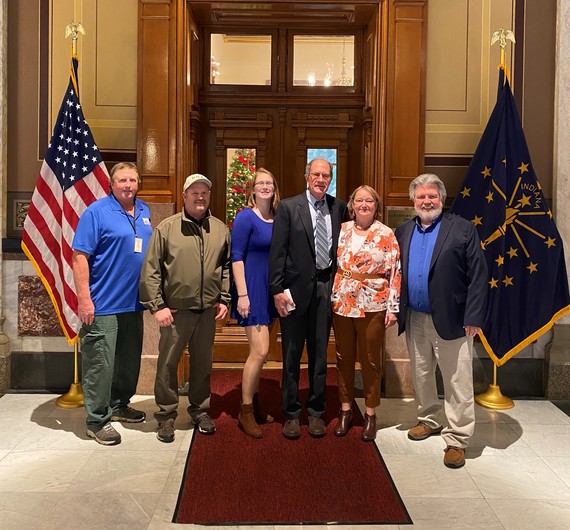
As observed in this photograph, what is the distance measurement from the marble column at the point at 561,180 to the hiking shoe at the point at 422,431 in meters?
1.34

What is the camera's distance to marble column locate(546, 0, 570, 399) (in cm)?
456

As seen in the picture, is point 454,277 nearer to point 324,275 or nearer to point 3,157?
point 324,275

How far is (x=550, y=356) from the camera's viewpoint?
465 cm

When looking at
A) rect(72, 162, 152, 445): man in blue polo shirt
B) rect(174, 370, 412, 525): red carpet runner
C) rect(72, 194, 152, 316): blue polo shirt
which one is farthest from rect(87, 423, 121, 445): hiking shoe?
rect(72, 194, 152, 316): blue polo shirt

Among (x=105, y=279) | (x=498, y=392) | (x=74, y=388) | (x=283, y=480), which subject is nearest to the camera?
(x=283, y=480)

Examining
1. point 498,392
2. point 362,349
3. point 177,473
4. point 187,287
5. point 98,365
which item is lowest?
point 177,473

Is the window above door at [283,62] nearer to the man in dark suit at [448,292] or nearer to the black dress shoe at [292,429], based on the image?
the man in dark suit at [448,292]

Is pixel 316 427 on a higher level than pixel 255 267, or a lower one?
lower

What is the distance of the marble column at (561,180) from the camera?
4.56 meters

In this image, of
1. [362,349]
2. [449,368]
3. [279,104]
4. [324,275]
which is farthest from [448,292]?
A: [279,104]

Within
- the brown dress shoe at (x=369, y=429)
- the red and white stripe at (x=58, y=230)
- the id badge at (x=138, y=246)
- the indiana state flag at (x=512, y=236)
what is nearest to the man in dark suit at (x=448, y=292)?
the brown dress shoe at (x=369, y=429)

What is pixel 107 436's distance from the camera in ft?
12.0

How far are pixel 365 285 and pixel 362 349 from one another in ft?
1.30

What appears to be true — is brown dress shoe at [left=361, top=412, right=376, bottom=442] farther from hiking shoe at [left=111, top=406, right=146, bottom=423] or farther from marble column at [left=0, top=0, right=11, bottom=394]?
marble column at [left=0, top=0, right=11, bottom=394]
